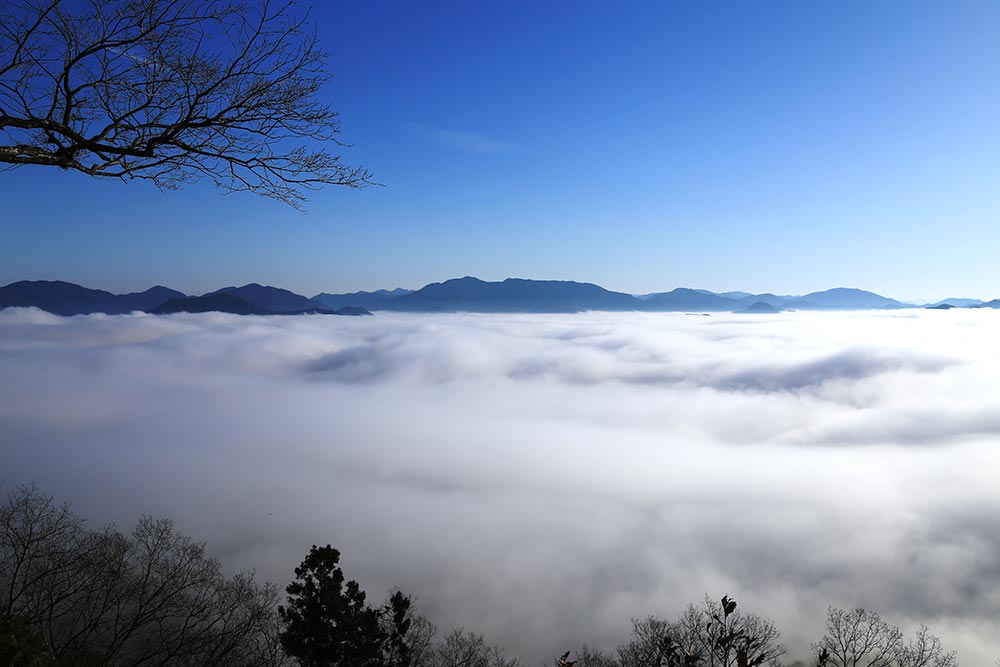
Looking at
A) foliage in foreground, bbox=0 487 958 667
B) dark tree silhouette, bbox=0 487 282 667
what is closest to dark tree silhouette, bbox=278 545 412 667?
foliage in foreground, bbox=0 487 958 667

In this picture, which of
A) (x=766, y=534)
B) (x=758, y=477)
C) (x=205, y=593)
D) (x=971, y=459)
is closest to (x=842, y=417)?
(x=971, y=459)

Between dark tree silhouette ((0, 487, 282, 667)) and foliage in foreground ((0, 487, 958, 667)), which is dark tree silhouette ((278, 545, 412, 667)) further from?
dark tree silhouette ((0, 487, 282, 667))

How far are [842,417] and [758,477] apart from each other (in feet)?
194

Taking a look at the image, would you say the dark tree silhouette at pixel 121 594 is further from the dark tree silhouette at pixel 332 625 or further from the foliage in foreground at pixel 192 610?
the dark tree silhouette at pixel 332 625

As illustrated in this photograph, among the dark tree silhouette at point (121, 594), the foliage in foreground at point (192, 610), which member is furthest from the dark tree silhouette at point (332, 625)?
the dark tree silhouette at point (121, 594)

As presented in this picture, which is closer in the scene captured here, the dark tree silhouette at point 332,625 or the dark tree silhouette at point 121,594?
the dark tree silhouette at point 332,625

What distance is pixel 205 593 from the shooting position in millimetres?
26812

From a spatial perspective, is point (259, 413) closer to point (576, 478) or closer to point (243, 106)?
point (576, 478)

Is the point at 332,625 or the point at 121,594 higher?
the point at 332,625

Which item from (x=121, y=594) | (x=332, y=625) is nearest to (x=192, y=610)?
(x=121, y=594)

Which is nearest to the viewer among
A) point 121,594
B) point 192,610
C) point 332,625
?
point 332,625

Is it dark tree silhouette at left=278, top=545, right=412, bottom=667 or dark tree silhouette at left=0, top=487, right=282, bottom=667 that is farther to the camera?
dark tree silhouette at left=0, top=487, right=282, bottom=667

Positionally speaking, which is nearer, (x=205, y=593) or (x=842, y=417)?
(x=205, y=593)

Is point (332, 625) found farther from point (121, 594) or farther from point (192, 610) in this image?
point (121, 594)
